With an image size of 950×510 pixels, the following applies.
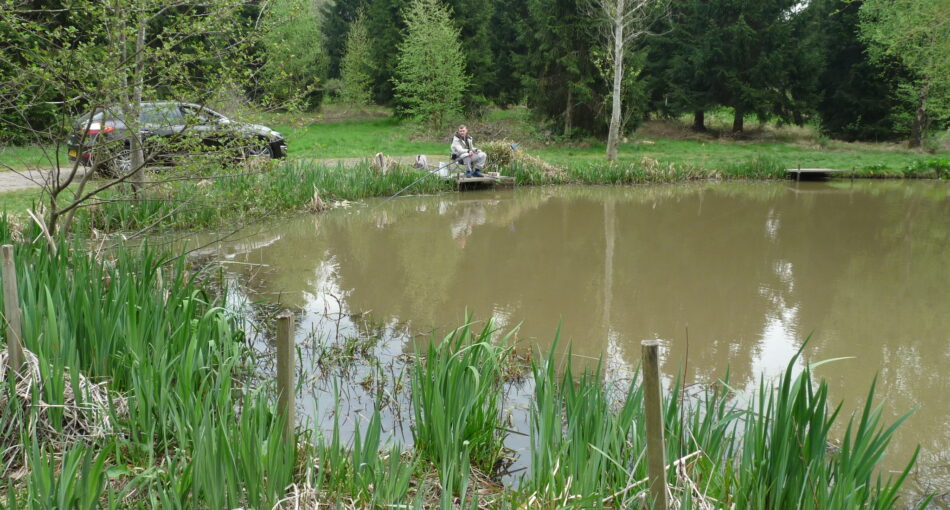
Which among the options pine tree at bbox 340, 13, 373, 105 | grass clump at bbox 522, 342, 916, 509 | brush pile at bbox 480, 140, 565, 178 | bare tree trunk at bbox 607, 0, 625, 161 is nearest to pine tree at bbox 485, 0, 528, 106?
pine tree at bbox 340, 13, 373, 105

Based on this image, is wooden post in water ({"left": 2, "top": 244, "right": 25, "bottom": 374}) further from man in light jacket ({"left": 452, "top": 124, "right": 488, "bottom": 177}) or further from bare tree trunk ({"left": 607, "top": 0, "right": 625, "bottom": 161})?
bare tree trunk ({"left": 607, "top": 0, "right": 625, "bottom": 161})

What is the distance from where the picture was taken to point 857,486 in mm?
2523

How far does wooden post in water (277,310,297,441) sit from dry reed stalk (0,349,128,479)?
26.6 inches

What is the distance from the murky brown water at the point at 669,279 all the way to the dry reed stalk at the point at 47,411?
2391 millimetres

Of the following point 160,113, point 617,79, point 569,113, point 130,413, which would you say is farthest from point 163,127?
point 569,113

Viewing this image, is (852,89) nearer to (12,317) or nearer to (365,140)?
(365,140)

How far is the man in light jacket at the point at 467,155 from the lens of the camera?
1438cm

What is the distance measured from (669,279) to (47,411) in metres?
5.98

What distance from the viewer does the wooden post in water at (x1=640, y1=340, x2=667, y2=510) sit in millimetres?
2182

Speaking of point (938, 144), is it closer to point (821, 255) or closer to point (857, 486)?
point (821, 255)

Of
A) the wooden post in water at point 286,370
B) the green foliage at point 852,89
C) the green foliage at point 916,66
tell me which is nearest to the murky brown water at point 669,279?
the wooden post in water at point 286,370

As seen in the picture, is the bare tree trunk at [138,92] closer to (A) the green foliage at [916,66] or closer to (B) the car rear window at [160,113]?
(B) the car rear window at [160,113]

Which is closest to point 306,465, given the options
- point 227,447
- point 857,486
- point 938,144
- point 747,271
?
point 227,447

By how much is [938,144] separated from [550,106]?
37.0 feet
